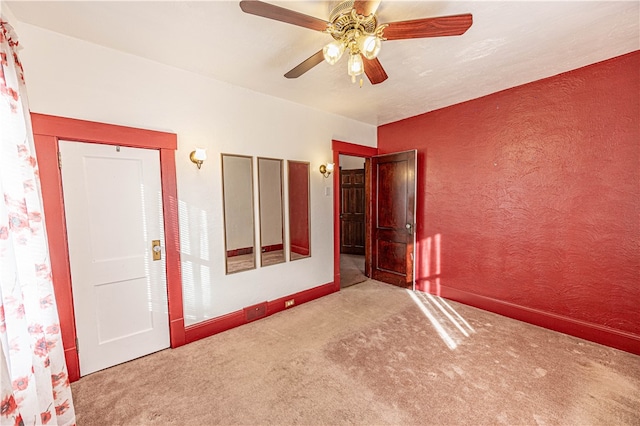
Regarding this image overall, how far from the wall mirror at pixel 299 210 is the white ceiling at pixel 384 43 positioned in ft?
3.14

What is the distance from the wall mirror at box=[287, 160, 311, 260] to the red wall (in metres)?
1.77

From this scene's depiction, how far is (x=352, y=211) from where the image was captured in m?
6.21

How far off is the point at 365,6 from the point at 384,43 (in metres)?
0.67

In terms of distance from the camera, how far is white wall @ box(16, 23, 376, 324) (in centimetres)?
186

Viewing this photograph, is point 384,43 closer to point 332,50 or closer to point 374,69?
point 374,69

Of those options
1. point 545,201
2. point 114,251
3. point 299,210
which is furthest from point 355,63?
point 545,201

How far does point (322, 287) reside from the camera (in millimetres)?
3580

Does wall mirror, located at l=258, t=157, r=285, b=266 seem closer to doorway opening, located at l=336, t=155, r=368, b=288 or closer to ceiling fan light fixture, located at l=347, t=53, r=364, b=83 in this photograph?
ceiling fan light fixture, located at l=347, t=53, r=364, b=83

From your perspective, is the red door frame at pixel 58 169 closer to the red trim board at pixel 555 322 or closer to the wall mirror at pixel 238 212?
the wall mirror at pixel 238 212

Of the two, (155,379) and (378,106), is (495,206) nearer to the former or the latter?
(378,106)

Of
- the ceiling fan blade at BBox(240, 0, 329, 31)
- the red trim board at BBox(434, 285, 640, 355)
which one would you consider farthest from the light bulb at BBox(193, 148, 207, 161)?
the red trim board at BBox(434, 285, 640, 355)

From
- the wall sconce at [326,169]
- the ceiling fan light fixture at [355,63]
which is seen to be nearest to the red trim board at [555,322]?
the wall sconce at [326,169]

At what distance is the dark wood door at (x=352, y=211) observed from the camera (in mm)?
6078

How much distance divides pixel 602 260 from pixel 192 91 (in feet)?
13.9
